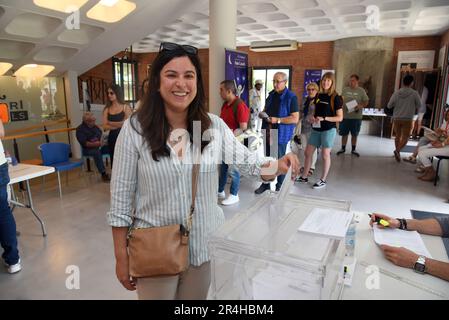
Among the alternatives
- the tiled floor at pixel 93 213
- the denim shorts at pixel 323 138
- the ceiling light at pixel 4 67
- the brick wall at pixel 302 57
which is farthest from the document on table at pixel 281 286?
the brick wall at pixel 302 57

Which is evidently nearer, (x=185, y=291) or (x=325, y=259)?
(x=325, y=259)

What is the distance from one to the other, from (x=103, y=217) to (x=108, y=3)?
3.56 m

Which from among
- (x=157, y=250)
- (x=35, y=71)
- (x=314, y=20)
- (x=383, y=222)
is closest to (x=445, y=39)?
(x=314, y=20)

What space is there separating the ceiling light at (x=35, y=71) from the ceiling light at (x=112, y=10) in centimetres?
185

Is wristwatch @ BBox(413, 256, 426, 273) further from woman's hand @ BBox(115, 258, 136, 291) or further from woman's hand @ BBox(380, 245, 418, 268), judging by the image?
woman's hand @ BBox(115, 258, 136, 291)

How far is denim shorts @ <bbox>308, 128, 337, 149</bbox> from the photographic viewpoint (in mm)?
4832

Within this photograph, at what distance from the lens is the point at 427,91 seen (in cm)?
966

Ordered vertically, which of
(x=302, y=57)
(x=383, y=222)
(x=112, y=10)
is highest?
(x=112, y=10)

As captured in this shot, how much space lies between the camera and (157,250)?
1139mm

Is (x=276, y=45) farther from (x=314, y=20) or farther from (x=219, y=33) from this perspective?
(x=219, y=33)

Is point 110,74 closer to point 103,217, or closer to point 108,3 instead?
point 108,3

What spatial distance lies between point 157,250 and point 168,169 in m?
0.29

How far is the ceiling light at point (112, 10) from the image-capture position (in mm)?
5264
